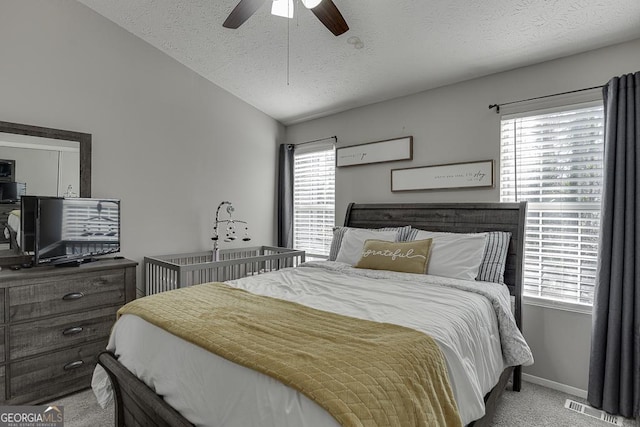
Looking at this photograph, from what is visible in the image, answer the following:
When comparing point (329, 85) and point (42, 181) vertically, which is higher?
point (329, 85)

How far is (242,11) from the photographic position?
6.25ft

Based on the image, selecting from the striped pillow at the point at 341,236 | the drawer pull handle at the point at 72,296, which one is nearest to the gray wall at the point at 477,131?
the striped pillow at the point at 341,236

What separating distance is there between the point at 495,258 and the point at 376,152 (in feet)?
5.37

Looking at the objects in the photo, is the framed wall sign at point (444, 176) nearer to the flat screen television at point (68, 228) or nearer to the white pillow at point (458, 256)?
the white pillow at point (458, 256)

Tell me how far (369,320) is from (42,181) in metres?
2.81

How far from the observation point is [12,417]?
5.98ft

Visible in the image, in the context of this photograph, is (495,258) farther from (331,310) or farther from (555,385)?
(331,310)

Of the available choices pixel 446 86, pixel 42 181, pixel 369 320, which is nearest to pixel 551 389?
pixel 369 320

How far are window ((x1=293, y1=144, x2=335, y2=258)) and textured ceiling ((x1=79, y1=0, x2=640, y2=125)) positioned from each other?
2.44ft

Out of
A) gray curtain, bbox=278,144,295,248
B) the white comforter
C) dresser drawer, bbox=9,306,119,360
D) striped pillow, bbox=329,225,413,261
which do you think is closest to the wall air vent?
the white comforter

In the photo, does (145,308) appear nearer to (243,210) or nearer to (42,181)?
(42,181)

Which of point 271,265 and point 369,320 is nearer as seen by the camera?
point 369,320

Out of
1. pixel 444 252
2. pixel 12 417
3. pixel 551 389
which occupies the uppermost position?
pixel 444 252

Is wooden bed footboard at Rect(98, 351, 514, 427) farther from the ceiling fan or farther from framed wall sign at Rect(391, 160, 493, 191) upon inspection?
the ceiling fan
